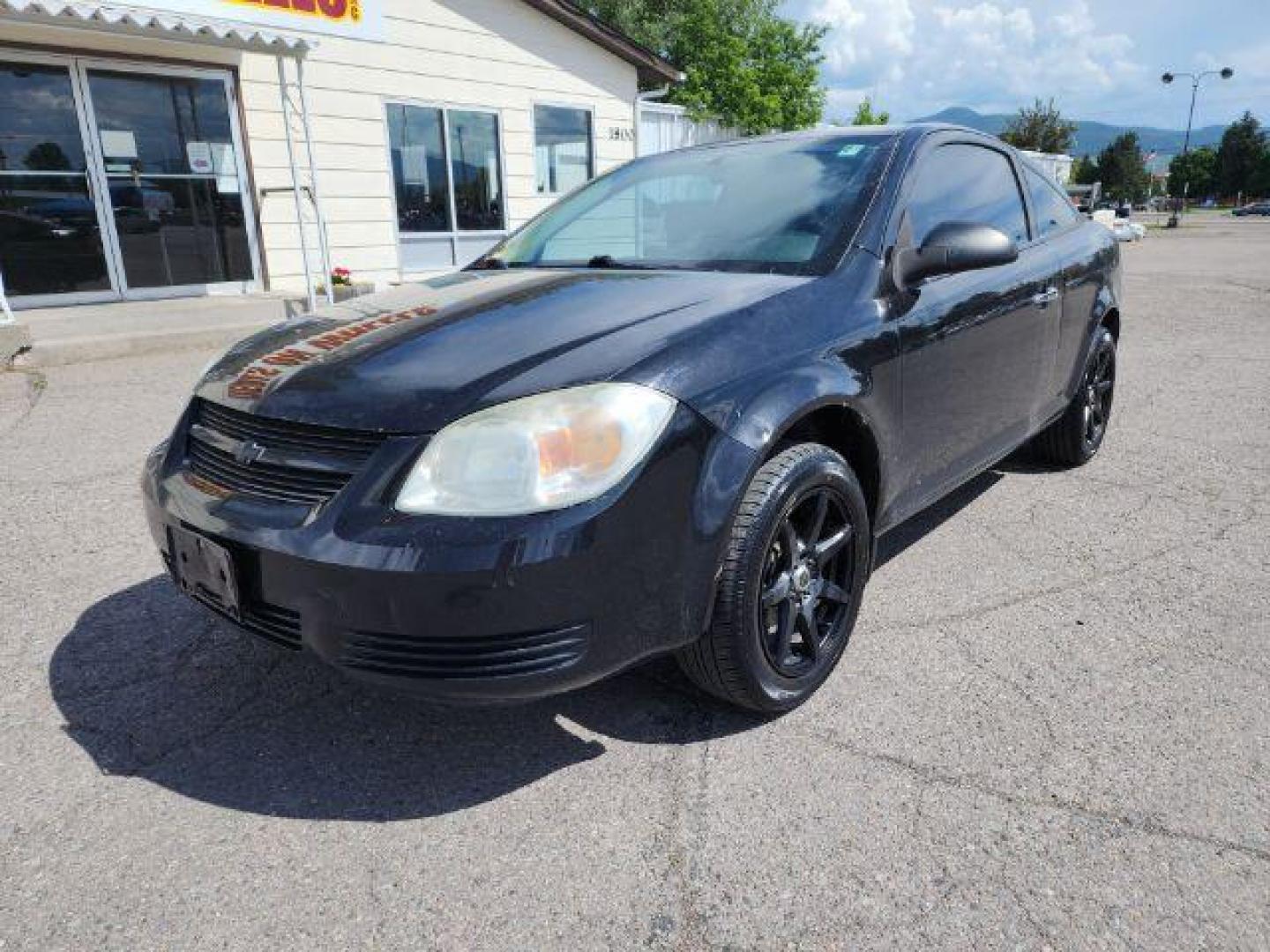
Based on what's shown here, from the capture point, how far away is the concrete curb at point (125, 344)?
22.5 feet

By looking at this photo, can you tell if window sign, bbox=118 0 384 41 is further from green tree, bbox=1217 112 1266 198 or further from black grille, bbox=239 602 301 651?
green tree, bbox=1217 112 1266 198

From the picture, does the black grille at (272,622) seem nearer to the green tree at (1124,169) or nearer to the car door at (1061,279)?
A: the car door at (1061,279)

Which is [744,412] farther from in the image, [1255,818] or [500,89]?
[500,89]

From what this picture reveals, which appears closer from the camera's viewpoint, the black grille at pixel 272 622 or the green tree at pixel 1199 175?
the black grille at pixel 272 622

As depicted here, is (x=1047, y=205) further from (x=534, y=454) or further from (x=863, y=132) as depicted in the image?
(x=534, y=454)

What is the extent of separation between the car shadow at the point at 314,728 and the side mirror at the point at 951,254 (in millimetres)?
1384

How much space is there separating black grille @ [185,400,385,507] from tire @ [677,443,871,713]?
0.88 m

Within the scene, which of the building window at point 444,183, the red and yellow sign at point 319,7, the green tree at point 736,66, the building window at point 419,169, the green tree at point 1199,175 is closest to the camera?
the red and yellow sign at point 319,7

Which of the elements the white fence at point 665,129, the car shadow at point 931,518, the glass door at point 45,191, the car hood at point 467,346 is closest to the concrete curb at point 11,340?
the glass door at point 45,191

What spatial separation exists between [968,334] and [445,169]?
32.1 feet

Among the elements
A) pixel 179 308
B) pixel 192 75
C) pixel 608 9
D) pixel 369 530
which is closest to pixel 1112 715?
pixel 369 530

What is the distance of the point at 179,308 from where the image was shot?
838 cm

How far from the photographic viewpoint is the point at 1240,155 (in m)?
87.8

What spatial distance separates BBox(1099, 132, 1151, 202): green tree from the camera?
241ft
